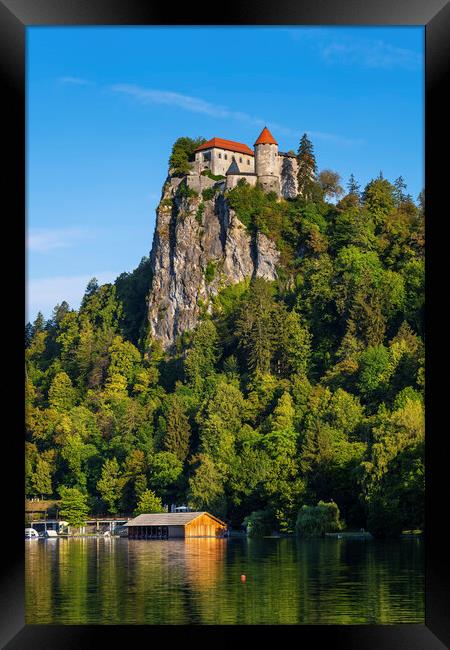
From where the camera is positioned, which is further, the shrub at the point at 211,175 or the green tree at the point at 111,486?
the shrub at the point at 211,175

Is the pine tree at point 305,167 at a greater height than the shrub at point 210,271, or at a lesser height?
greater

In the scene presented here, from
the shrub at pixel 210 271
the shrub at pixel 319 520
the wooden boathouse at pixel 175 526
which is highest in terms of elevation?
the shrub at pixel 210 271

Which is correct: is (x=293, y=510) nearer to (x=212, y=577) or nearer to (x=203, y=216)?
(x=212, y=577)

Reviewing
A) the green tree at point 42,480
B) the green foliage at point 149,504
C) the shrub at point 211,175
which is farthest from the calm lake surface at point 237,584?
the shrub at point 211,175

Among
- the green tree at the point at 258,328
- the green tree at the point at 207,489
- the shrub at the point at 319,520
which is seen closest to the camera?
the shrub at the point at 319,520

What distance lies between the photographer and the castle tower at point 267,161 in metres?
57.8

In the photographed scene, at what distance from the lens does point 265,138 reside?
57906 mm

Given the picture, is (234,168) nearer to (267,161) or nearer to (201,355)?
(267,161)

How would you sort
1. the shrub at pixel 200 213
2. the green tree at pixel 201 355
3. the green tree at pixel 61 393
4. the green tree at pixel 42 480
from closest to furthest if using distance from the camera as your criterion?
1. the green tree at pixel 42 480
2. the green tree at pixel 201 355
3. the green tree at pixel 61 393
4. the shrub at pixel 200 213

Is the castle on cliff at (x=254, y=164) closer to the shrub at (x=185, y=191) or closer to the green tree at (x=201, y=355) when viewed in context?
the shrub at (x=185, y=191)
